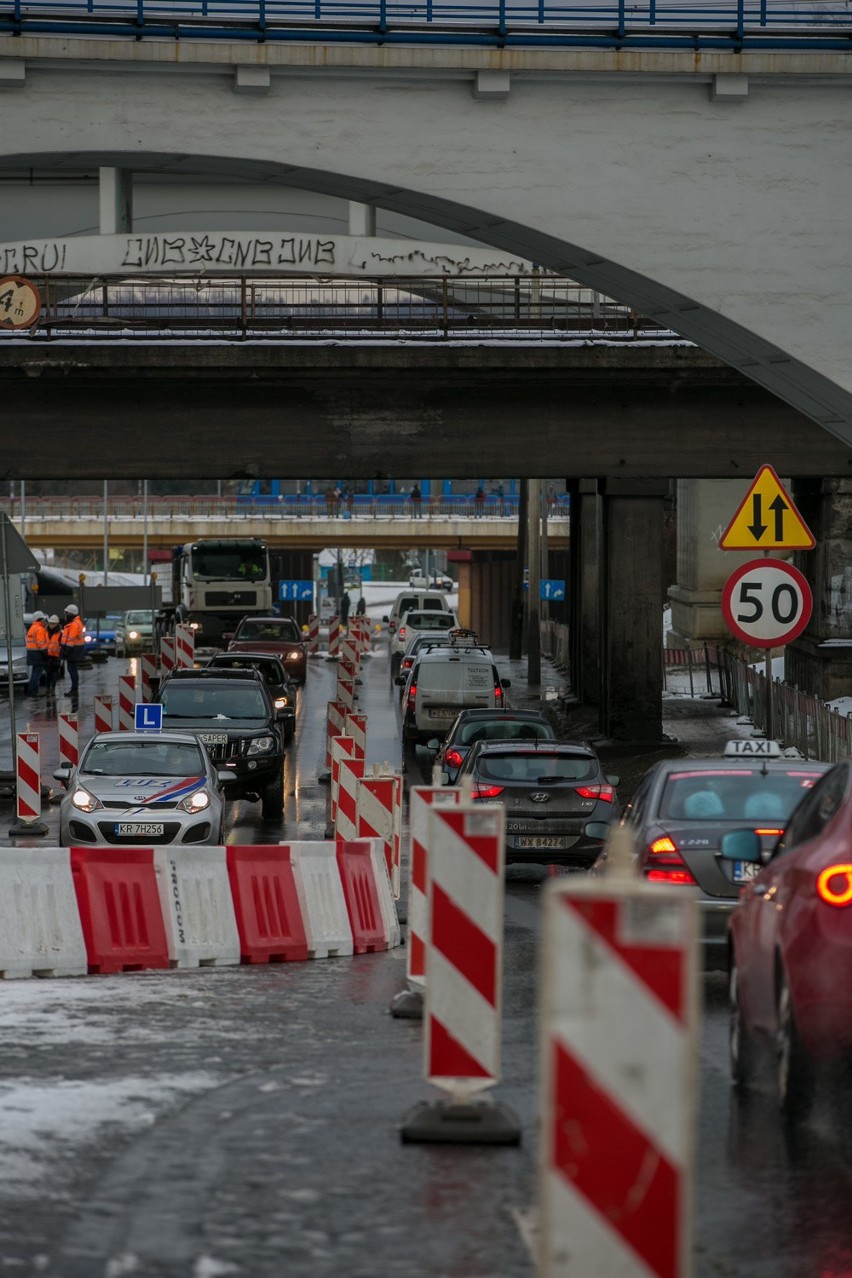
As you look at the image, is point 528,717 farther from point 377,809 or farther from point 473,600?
point 473,600

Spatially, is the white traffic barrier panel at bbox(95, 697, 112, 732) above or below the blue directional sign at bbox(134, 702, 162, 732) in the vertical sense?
below

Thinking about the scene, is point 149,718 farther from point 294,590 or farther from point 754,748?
point 294,590

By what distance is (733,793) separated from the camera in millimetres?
12961

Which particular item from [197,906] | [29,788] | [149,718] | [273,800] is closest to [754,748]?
[197,906]

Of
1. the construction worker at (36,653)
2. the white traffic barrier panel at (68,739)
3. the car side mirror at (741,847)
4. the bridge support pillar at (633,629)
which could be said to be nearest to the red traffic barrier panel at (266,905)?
the car side mirror at (741,847)

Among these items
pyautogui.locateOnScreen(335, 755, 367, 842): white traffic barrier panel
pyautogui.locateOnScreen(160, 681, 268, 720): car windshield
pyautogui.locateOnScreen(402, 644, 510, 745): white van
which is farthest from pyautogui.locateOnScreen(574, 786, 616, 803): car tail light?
pyautogui.locateOnScreen(402, 644, 510, 745): white van

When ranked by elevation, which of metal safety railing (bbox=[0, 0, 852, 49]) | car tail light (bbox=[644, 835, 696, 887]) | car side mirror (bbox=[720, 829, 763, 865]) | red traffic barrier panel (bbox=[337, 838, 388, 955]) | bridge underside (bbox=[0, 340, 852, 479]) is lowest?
red traffic barrier panel (bbox=[337, 838, 388, 955])

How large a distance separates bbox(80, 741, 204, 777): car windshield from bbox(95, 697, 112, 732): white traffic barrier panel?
8348 millimetres

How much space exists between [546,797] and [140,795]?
398 cm

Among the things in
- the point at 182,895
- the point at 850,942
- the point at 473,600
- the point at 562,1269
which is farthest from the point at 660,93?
the point at 473,600

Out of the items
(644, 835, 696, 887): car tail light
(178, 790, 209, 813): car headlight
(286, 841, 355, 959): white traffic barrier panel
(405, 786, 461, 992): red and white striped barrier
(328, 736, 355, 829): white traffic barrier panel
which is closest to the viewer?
(405, 786, 461, 992): red and white striped barrier

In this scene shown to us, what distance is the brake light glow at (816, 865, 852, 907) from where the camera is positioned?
25.1 feet

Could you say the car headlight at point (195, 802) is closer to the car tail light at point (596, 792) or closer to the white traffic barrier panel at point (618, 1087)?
the car tail light at point (596, 792)

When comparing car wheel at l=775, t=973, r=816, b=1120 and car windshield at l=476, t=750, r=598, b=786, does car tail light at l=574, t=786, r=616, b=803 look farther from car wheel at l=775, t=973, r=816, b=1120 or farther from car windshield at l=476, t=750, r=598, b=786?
car wheel at l=775, t=973, r=816, b=1120
